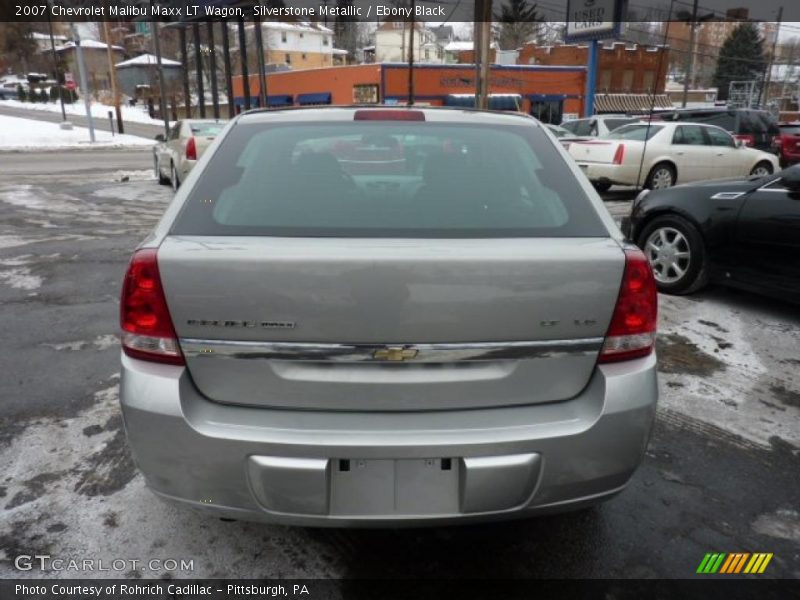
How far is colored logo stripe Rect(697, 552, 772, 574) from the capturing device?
2264mm

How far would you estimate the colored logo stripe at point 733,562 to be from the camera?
7.43 ft

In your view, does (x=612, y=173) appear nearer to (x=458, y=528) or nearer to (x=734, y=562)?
(x=734, y=562)

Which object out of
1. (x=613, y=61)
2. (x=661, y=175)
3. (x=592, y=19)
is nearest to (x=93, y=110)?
(x=613, y=61)

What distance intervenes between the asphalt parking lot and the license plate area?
522 millimetres

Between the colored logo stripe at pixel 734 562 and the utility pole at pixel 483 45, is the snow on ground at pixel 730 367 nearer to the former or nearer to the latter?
the colored logo stripe at pixel 734 562

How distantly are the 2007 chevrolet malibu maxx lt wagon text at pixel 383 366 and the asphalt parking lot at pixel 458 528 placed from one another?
49 cm

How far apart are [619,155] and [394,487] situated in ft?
34.3

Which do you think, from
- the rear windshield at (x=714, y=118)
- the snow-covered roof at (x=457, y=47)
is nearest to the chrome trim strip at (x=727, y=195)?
the rear windshield at (x=714, y=118)

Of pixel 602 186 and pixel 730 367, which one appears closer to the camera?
pixel 730 367

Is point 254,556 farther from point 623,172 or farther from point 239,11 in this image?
point 239,11

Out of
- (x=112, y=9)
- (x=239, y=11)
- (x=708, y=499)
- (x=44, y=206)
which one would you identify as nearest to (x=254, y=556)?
(x=708, y=499)

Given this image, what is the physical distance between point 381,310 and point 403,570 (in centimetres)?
108

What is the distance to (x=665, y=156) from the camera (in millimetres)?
11453

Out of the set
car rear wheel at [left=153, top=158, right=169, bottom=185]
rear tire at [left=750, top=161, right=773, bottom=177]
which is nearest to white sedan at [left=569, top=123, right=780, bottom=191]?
rear tire at [left=750, top=161, right=773, bottom=177]
